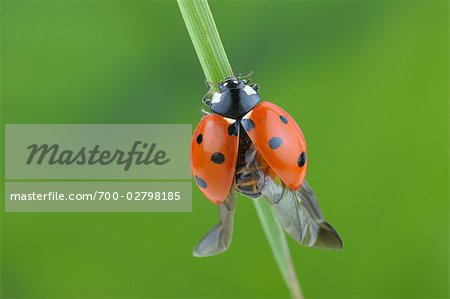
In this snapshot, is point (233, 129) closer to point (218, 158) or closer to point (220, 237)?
point (218, 158)

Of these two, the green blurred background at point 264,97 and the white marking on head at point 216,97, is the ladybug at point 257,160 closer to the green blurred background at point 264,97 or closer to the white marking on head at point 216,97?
the white marking on head at point 216,97

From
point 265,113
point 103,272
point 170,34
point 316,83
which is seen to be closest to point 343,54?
point 316,83

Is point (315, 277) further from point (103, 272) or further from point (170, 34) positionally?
point (170, 34)

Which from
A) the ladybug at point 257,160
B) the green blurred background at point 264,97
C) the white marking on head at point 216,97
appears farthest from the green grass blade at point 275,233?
the green blurred background at point 264,97

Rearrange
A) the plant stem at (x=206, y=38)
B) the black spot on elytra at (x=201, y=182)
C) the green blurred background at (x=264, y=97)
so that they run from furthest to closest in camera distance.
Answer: the green blurred background at (x=264, y=97) < the black spot on elytra at (x=201, y=182) < the plant stem at (x=206, y=38)

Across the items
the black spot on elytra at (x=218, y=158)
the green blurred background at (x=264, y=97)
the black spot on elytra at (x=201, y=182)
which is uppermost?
the green blurred background at (x=264, y=97)

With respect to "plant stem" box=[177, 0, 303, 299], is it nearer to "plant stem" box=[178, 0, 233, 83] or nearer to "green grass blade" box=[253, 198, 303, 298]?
"plant stem" box=[178, 0, 233, 83]

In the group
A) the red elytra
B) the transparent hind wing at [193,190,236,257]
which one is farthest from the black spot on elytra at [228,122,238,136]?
the transparent hind wing at [193,190,236,257]

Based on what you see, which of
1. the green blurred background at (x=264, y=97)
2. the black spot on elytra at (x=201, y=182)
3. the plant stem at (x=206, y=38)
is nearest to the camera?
the plant stem at (x=206, y=38)
